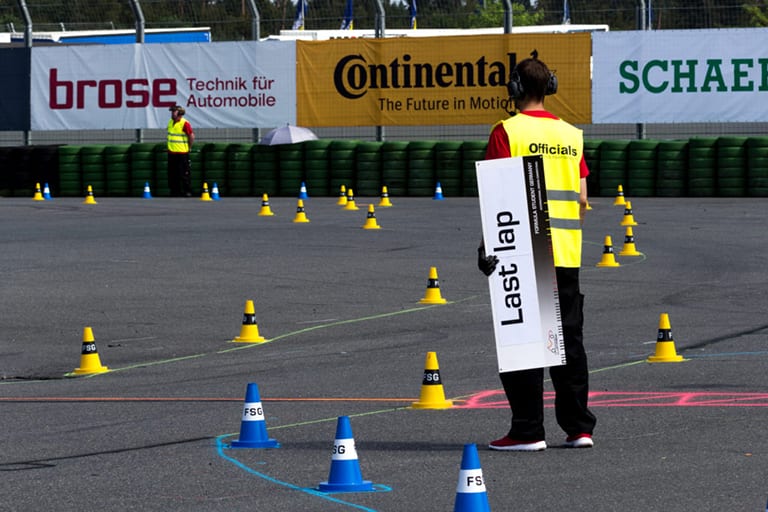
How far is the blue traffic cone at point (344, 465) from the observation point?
279 inches

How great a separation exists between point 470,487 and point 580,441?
237cm

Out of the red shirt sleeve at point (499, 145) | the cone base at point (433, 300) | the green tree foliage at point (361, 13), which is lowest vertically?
the cone base at point (433, 300)

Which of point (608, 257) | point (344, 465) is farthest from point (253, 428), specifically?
point (608, 257)

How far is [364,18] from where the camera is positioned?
35906 millimetres

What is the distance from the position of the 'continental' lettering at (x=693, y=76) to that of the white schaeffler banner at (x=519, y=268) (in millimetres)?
26467

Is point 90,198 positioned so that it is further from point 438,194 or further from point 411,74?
point 411,74

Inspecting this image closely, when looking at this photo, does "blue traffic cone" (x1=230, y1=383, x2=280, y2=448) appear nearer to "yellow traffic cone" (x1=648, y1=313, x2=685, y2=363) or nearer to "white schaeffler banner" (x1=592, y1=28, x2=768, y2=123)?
"yellow traffic cone" (x1=648, y1=313, x2=685, y2=363)

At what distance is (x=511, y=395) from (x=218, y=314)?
774cm

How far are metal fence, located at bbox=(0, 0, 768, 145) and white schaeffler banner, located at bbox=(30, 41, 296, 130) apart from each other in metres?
0.65

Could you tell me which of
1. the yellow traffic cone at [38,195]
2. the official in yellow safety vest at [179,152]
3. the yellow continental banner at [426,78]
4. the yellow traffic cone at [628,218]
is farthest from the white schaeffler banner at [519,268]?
the yellow traffic cone at [38,195]

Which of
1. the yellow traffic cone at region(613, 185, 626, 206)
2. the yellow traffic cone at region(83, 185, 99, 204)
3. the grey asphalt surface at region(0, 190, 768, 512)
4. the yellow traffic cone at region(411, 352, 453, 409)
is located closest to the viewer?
the grey asphalt surface at region(0, 190, 768, 512)

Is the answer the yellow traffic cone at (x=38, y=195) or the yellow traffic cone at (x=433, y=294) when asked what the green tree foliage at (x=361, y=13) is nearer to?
the yellow traffic cone at (x=38, y=195)

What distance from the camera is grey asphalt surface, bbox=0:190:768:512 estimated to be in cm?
738

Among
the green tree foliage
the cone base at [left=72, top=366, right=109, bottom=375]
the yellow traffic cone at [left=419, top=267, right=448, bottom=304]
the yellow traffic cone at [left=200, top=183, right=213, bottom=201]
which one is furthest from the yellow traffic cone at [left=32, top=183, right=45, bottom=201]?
the cone base at [left=72, top=366, right=109, bottom=375]
